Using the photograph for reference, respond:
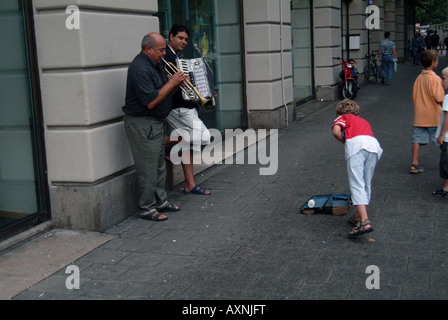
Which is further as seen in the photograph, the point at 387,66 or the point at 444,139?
the point at 387,66

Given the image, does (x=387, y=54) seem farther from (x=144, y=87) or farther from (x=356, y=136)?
(x=144, y=87)

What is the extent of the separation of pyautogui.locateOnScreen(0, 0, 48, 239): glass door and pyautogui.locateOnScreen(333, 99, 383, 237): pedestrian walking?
9.80ft

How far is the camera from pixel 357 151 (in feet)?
17.3

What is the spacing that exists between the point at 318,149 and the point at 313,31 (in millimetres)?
7657

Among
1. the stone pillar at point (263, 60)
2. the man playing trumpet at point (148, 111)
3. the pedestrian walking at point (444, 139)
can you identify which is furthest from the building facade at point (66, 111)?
the stone pillar at point (263, 60)

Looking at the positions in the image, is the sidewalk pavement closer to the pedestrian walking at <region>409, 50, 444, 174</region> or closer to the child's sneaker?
the child's sneaker

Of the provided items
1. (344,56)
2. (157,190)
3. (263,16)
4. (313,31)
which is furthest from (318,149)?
(344,56)

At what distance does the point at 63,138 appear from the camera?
573 centimetres

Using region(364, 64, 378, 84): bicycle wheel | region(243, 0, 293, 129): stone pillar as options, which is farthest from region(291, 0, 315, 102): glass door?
region(364, 64, 378, 84): bicycle wheel

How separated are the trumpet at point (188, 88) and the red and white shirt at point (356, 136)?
1.73 metres

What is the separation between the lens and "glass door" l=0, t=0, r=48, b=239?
17.8 ft

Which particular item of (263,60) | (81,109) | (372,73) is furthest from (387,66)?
(81,109)

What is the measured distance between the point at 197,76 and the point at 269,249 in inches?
94.2
